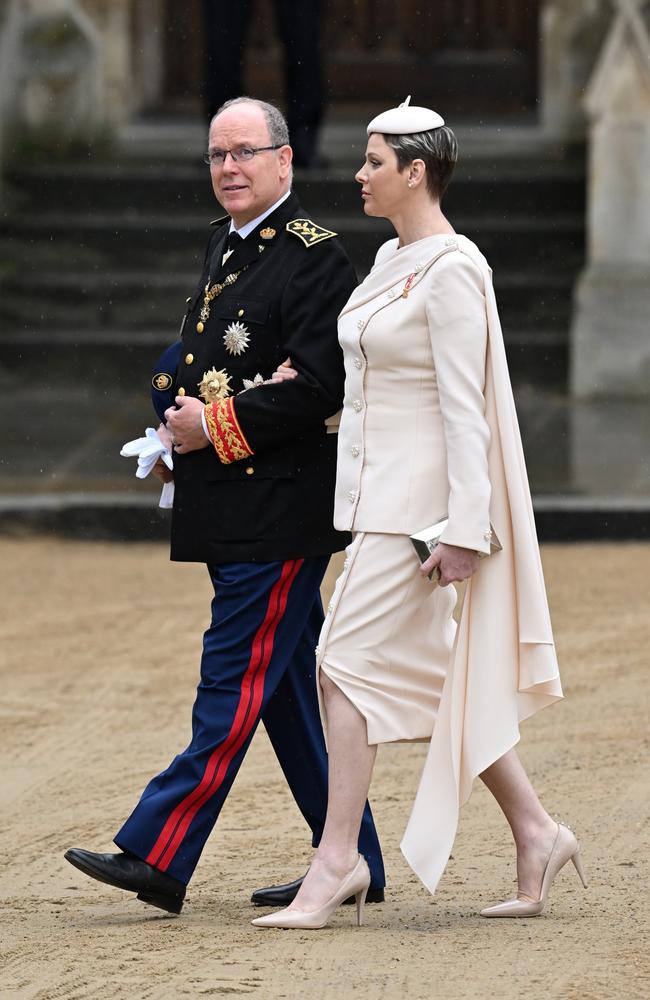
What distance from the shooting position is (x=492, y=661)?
431 centimetres

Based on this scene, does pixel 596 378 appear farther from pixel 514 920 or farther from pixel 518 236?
pixel 514 920

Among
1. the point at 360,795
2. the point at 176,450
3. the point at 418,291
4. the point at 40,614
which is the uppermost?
the point at 418,291

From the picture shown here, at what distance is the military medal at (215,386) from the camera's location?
4.53 metres

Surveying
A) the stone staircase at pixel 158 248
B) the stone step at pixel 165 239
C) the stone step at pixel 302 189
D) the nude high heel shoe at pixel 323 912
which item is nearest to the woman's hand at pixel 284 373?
the nude high heel shoe at pixel 323 912

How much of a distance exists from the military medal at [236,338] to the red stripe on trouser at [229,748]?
0.52 metres

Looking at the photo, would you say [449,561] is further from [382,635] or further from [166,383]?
[166,383]

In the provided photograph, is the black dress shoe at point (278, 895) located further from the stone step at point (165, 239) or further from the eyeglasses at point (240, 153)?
the stone step at point (165, 239)

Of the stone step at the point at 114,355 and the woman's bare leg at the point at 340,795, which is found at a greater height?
the woman's bare leg at the point at 340,795

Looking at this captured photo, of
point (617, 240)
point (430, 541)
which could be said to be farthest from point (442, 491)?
point (617, 240)

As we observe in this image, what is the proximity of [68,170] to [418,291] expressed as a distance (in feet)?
33.0

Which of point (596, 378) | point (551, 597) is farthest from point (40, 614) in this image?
point (596, 378)

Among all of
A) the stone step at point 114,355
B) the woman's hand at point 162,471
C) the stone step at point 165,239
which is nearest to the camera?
the woman's hand at point 162,471

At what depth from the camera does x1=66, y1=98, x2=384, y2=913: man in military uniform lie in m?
4.46

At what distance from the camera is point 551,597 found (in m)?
7.99
